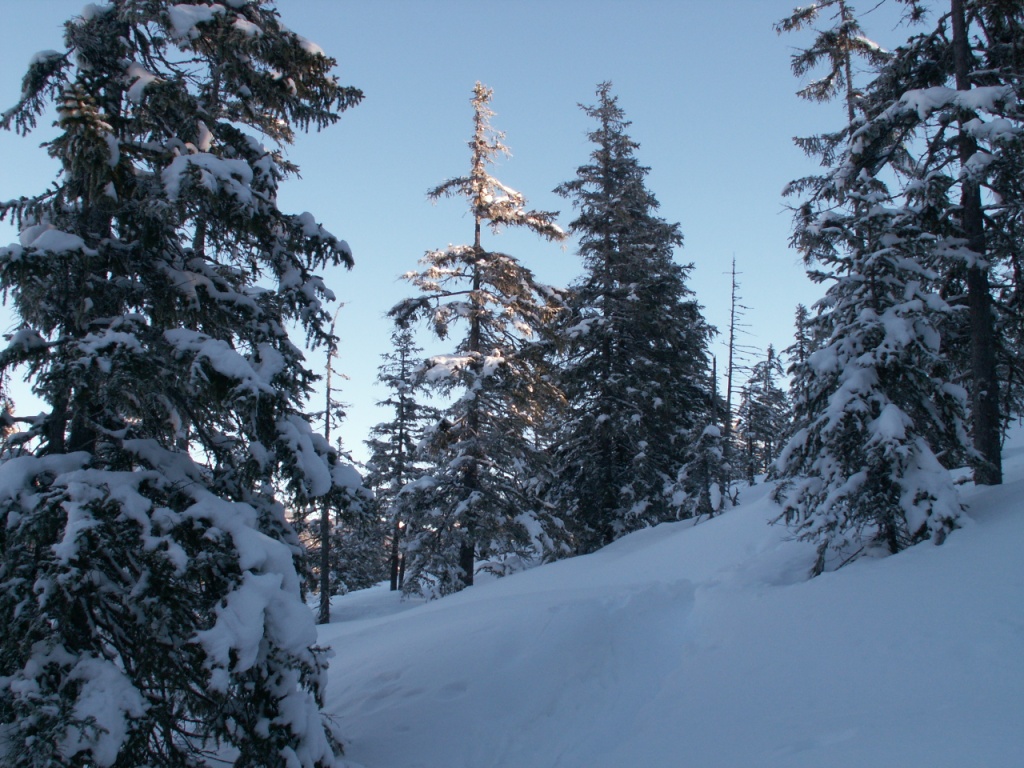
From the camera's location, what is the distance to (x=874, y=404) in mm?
8625

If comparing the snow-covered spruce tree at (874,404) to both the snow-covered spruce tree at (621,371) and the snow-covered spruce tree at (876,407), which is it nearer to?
the snow-covered spruce tree at (876,407)

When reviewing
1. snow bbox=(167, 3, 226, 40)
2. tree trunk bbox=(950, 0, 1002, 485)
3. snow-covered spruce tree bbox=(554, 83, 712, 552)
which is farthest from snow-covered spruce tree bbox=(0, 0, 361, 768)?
snow-covered spruce tree bbox=(554, 83, 712, 552)

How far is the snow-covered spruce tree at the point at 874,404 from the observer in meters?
8.13

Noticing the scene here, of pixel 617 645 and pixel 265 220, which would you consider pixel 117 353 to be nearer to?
pixel 265 220

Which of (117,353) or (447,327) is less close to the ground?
(447,327)

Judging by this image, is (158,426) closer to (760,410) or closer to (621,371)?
(621,371)

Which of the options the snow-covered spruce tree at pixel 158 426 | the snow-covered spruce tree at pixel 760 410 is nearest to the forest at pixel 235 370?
the snow-covered spruce tree at pixel 158 426

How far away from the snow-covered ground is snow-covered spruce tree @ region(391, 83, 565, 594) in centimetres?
623

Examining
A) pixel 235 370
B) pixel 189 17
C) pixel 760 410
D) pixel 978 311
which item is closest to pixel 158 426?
pixel 235 370

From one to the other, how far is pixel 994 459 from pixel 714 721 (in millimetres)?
7625

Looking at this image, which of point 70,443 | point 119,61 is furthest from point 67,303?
point 119,61

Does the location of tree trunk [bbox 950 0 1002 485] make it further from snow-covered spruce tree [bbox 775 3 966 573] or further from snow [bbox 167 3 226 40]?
snow [bbox 167 3 226 40]

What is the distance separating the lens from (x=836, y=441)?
8.70 metres

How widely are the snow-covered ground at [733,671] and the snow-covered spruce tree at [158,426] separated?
1992 mm
